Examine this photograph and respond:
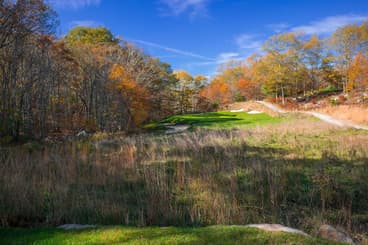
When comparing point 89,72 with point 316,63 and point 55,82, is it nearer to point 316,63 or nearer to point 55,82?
point 55,82

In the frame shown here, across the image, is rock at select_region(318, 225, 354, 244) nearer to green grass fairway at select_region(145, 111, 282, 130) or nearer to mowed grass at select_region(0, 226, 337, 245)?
mowed grass at select_region(0, 226, 337, 245)

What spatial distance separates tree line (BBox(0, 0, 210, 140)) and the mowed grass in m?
8.62

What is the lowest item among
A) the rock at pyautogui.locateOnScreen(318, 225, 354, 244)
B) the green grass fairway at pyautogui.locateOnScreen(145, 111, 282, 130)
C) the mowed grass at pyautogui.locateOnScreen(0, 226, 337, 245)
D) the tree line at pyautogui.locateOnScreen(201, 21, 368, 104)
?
the rock at pyautogui.locateOnScreen(318, 225, 354, 244)

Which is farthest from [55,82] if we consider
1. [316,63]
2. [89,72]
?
[316,63]

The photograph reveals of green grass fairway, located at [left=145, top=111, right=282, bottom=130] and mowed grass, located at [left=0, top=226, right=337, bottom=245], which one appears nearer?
mowed grass, located at [left=0, top=226, right=337, bottom=245]

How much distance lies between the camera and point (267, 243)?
201cm

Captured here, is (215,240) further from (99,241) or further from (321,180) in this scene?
(321,180)

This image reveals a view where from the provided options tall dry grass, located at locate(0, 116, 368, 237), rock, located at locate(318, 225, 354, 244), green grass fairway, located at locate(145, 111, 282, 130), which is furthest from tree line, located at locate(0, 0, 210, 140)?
rock, located at locate(318, 225, 354, 244)

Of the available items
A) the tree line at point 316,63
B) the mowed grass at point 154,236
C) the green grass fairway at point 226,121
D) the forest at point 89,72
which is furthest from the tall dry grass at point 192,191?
the tree line at point 316,63

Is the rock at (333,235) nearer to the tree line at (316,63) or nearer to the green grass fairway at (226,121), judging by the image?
the green grass fairway at (226,121)

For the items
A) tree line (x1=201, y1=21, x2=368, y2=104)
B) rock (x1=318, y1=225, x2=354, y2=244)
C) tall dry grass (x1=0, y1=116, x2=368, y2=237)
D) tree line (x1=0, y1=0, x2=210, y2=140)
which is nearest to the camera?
rock (x1=318, y1=225, x2=354, y2=244)

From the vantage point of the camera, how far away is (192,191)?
396 centimetres

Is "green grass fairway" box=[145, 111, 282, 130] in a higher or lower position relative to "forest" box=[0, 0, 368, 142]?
lower

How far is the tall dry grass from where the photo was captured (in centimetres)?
304
